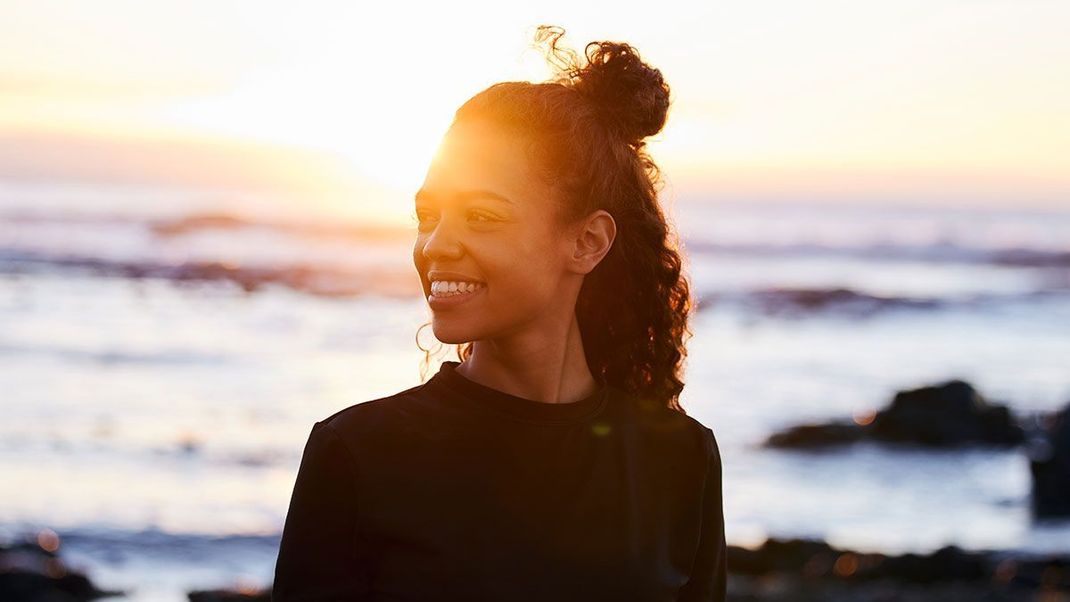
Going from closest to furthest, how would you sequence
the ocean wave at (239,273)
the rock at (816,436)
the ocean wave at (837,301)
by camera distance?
the rock at (816,436), the ocean wave at (837,301), the ocean wave at (239,273)

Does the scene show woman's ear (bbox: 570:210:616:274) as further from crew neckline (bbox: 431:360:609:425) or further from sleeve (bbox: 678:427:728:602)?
sleeve (bbox: 678:427:728:602)

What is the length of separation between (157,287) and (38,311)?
22.6 ft

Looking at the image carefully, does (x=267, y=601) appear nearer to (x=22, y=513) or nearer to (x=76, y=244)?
(x=22, y=513)

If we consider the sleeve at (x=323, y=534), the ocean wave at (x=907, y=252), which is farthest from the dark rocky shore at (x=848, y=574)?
the ocean wave at (x=907, y=252)

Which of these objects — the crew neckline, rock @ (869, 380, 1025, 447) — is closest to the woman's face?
the crew neckline

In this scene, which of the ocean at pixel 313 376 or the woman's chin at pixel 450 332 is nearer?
the woman's chin at pixel 450 332

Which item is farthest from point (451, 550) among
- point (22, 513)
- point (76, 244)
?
point (76, 244)

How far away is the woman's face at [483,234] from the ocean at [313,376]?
2.31ft

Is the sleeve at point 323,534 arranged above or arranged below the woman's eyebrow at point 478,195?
below

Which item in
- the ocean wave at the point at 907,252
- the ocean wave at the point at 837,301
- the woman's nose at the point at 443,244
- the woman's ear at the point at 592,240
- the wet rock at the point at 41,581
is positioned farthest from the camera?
the ocean wave at the point at 907,252

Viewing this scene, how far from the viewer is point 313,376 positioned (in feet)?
60.3

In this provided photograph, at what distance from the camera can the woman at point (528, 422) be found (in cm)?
278

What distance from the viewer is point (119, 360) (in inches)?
730

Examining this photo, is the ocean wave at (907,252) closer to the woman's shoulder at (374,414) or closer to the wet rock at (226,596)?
the wet rock at (226,596)
